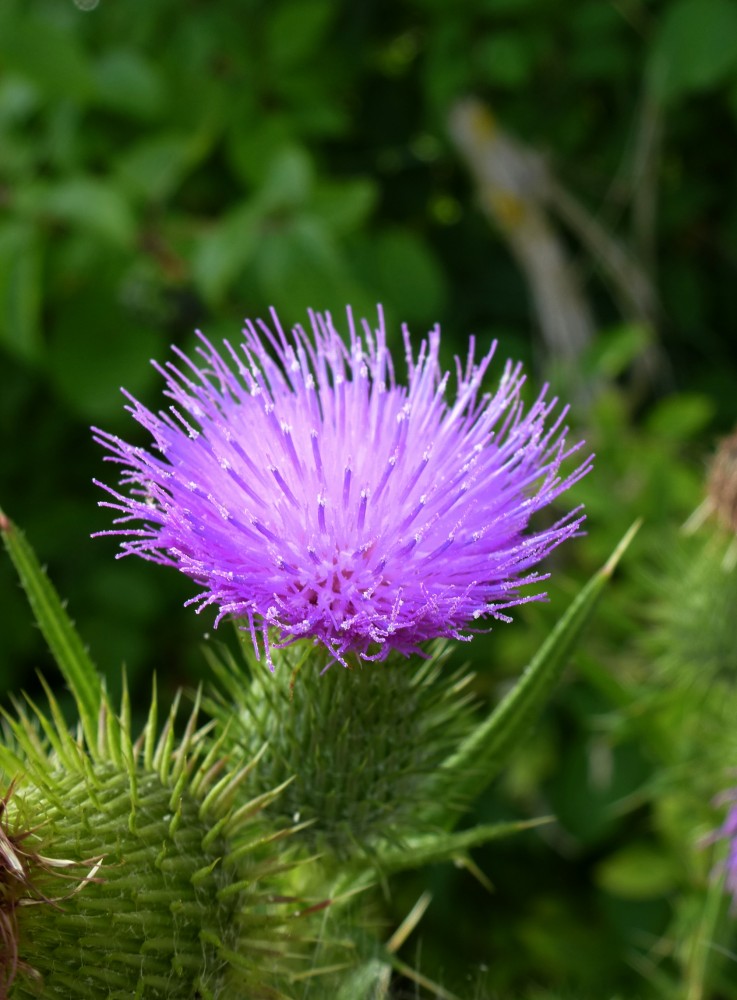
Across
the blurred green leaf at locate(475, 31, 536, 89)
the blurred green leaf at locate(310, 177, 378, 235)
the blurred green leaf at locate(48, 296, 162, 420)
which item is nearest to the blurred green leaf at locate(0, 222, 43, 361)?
the blurred green leaf at locate(48, 296, 162, 420)

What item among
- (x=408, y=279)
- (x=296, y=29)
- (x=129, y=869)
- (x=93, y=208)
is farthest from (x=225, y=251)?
(x=129, y=869)

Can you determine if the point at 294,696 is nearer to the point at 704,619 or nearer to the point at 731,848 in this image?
the point at 731,848

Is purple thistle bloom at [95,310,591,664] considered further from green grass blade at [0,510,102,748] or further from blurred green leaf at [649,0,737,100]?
blurred green leaf at [649,0,737,100]

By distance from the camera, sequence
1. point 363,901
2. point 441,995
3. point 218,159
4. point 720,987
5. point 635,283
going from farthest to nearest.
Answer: point 635,283 → point 218,159 → point 720,987 → point 363,901 → point 441,995

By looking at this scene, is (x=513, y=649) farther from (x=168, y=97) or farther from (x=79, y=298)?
(x=168, y=97)

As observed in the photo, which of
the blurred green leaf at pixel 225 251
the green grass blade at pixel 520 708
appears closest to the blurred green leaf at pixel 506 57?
the blurred green leaf at pixel 225 251

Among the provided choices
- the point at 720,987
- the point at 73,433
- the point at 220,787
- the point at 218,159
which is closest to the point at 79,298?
the point at 73,433
